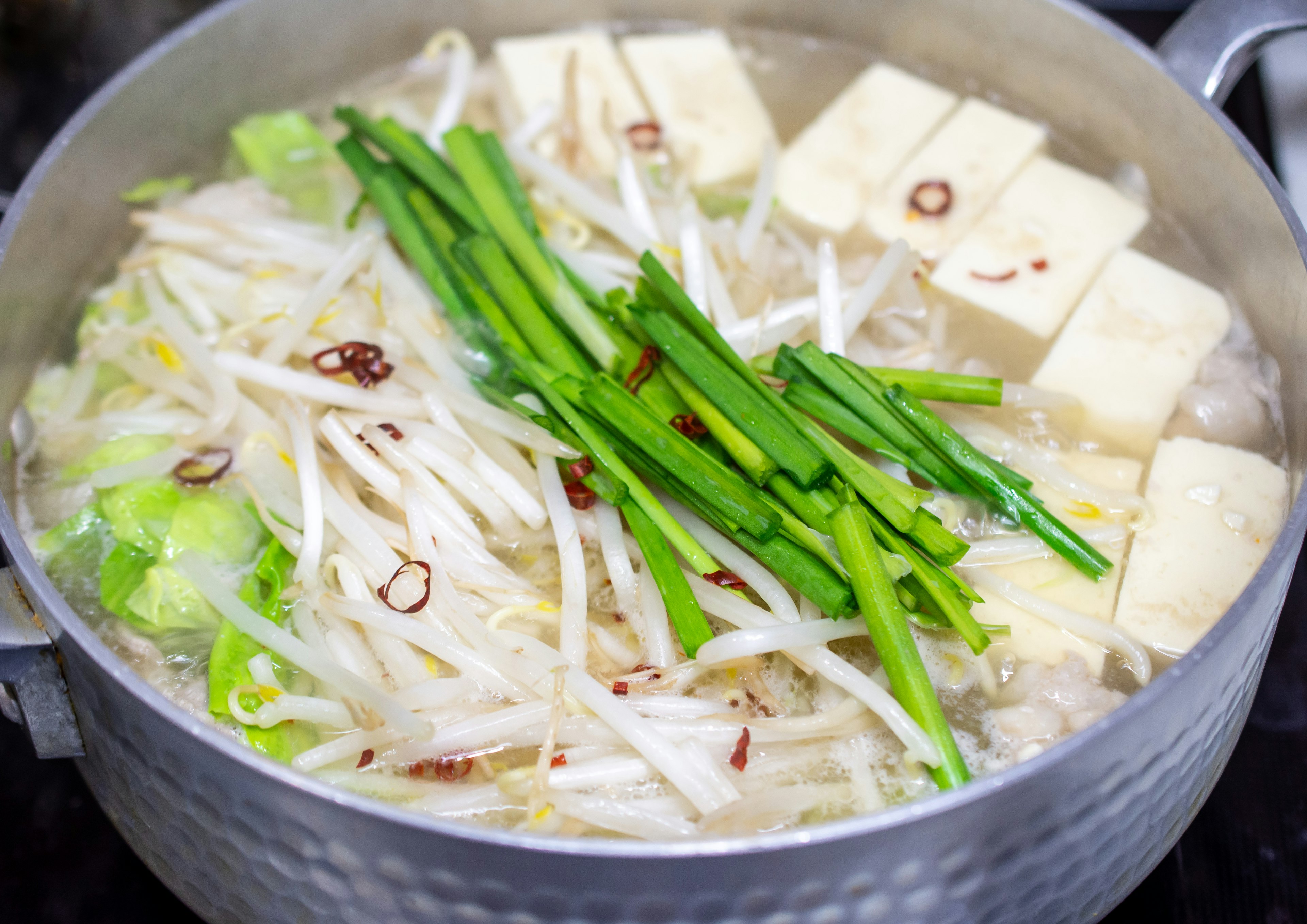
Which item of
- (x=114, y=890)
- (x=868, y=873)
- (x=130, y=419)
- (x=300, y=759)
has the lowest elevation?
(x=114, y=890)

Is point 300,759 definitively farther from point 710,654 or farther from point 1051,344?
point 1051,344

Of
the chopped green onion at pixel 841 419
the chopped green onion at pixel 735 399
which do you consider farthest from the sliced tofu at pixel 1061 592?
the chopped green onion at pixel 735 399

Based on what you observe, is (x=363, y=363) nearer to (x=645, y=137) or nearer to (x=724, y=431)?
(x=724, y=431)

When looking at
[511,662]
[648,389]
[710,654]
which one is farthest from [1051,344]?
[511,662]

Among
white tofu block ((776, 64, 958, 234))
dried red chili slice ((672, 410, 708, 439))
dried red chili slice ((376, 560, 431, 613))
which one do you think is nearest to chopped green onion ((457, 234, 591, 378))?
dried red chili slice ((672, 410, 708, 439))

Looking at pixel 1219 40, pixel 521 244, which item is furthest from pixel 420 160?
pixel 1219 40

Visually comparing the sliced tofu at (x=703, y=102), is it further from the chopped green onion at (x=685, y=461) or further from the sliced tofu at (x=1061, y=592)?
the sliced tofu at (x=1061, y=592)
